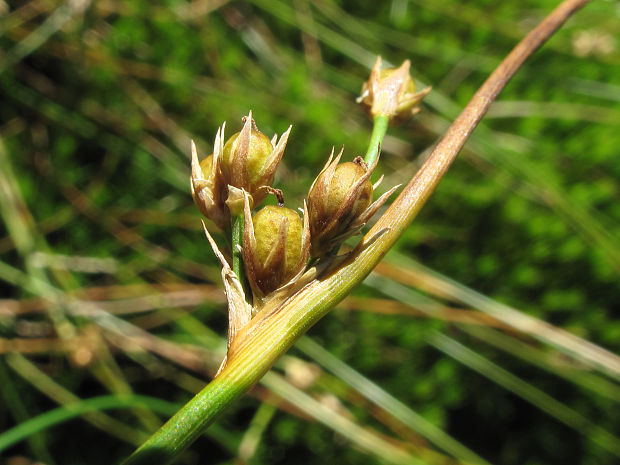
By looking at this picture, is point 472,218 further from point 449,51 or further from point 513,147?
point 449,51

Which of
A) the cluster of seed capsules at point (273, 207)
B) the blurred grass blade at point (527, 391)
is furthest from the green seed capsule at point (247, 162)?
the blurred grass blade at point (527, 391)

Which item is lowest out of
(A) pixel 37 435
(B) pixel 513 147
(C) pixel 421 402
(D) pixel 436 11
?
(A) pixel 37 435

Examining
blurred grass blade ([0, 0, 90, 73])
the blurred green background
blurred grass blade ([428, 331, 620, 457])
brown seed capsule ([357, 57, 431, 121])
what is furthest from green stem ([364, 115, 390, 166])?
blurred grass blade ([0, 0, 90, 73])

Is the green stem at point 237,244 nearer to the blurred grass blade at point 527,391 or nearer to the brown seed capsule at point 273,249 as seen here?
the brown seed capsule at point 273,249

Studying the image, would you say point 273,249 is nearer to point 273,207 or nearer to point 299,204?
point 273,207

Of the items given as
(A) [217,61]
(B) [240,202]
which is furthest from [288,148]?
(B) [240,202]
